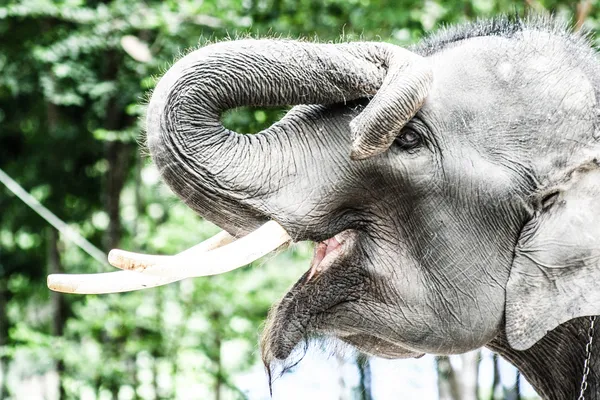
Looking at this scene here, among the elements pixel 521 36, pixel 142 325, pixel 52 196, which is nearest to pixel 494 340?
pixel 521 36

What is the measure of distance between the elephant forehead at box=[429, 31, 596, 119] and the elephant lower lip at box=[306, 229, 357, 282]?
16.4 inches

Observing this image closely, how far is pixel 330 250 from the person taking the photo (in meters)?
2.44

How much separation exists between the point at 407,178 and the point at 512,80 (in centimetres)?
40

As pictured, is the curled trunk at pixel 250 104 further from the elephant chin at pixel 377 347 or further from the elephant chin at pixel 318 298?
the elephant chin at pixel 377 347

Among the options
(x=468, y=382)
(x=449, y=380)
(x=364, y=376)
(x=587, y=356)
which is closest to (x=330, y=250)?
(x=587, y=356)

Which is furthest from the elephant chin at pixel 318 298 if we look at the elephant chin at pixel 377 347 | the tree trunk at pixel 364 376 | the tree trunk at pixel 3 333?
the tree trunk at pixel 3 333

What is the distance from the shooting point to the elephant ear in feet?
7.54

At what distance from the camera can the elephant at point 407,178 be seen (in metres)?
2.26

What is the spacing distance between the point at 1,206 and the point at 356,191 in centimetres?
908

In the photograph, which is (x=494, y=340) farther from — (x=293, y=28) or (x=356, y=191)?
(x=293, y=28)

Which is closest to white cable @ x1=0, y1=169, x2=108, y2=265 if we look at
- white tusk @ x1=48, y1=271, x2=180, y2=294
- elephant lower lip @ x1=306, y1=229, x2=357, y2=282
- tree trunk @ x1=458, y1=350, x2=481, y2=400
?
tree trunk @ x1=458, y1=350, x2=481, y2=400

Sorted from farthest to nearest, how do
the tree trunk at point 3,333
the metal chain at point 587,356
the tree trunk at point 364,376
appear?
the tree trunk at point 3,333 → the tree trunk at point 364,376 → the metal chain at point 587,356

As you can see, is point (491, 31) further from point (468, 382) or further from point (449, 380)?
point (449, 380)

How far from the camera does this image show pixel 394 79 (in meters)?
2.24
